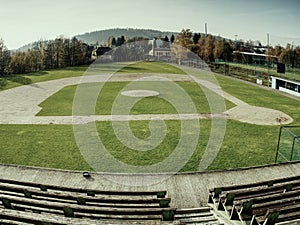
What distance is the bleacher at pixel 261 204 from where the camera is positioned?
6.00 meters

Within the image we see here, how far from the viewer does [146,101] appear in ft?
75.6

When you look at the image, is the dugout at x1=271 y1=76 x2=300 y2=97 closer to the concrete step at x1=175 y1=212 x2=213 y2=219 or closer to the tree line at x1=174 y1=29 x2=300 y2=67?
the tree line at x1=174 y1=29 x2=300 y2=67

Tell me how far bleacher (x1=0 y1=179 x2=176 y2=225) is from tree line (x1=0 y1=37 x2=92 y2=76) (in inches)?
1554

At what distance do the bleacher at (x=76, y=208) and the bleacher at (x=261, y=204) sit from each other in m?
1.31

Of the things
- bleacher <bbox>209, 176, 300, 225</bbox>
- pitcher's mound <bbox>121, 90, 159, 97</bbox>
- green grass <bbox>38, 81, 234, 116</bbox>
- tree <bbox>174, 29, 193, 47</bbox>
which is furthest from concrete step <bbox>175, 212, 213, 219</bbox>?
tree <bbox>174, 29, 193, 47</bbox>

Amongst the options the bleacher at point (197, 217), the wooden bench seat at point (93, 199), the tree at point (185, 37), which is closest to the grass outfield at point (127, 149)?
the bleacher at point (197, 217)

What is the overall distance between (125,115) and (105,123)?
202 cm

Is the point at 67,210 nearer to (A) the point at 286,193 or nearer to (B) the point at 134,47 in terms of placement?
(A) the point at 286,193

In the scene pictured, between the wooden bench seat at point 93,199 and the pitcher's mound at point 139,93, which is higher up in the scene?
the pitcher's mound at point 139,93

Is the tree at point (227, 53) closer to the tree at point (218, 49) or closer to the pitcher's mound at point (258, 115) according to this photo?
the tree at point (218, 49)

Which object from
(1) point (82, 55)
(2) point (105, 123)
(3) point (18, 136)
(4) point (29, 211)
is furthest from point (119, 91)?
(1) point (82, 55)

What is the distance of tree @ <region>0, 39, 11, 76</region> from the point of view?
4216 cm

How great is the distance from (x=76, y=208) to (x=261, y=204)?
406 cm

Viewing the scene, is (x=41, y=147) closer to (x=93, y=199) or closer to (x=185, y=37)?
(x=93, y=199)
